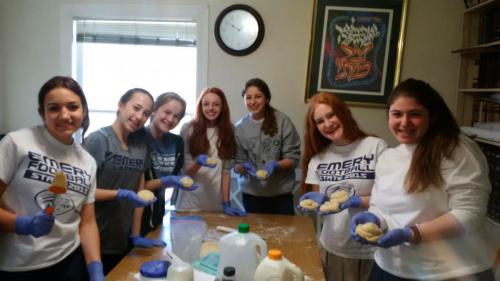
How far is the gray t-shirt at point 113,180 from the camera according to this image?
66.1 inches

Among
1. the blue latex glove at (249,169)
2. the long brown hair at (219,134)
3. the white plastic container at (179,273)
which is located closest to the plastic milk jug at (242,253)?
the white plastic container at (179,273)

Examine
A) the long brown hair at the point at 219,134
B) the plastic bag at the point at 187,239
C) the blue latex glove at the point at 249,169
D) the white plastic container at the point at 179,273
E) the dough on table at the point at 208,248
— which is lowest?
the dough on table at the point at 208,248

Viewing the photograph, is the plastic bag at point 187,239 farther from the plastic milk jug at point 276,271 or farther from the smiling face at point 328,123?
the smiling face at point 328,123

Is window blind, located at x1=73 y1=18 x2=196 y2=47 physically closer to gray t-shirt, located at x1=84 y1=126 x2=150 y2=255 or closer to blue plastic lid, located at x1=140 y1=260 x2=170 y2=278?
gray t-shirt, located at x1=84 y1=126 x2=150 y2=255

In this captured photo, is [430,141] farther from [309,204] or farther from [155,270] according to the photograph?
[155,270]

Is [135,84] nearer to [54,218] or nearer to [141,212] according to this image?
[141,212]

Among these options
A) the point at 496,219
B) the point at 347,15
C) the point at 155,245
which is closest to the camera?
the point at 155,245

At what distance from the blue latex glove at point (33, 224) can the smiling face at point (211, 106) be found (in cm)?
119

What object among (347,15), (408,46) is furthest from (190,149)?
(408,46)

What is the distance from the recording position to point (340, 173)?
1772 millimetres

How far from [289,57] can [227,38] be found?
1.65 ft

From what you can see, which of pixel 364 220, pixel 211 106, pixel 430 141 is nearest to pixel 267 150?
pixel 211 106

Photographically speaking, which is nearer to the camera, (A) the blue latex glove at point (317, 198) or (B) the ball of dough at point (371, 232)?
(B) the ball of dough at point (371, 232)

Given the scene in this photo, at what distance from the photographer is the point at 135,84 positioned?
329 centimetres
